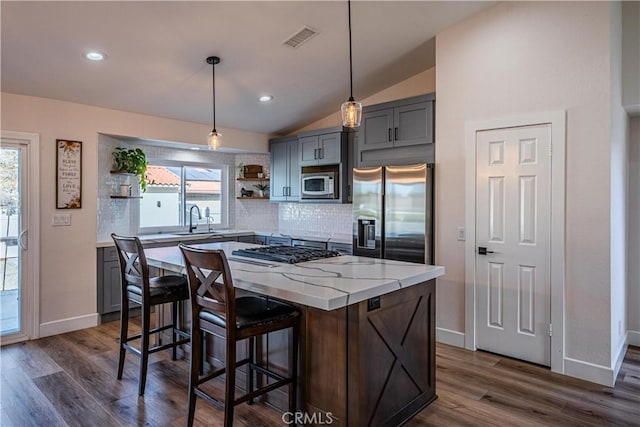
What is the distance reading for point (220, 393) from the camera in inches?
110

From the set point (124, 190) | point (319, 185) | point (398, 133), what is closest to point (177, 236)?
point (124, 190)

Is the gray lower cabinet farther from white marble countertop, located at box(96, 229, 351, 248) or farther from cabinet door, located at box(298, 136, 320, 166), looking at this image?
cabinet door, located at box(298, 136, 320, 166)

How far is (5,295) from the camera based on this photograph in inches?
154

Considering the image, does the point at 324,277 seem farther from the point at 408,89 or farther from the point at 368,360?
the point at 408,89

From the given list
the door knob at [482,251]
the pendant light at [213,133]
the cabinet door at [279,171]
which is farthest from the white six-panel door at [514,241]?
the cabinet door at [279,171]

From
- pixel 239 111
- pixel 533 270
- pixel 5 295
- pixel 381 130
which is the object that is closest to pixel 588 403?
pixel 533 270

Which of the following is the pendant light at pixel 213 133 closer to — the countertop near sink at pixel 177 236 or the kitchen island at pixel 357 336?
the kitchen island at pixel 357 336

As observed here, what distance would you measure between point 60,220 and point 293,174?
2.82 m

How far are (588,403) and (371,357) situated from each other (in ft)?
5.56

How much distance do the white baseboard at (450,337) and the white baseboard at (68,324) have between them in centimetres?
364

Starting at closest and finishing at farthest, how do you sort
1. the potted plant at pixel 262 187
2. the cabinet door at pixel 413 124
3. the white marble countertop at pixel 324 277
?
the white marble countertop at pixel 324 277
the cabinet door at pixel 413 124
the potted plant at pixel 262 187

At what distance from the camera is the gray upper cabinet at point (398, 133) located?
13.1 feet

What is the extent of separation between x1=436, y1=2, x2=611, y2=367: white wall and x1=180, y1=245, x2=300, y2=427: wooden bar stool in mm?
2063

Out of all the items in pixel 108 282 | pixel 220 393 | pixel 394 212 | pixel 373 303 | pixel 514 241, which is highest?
pixel 394 212
